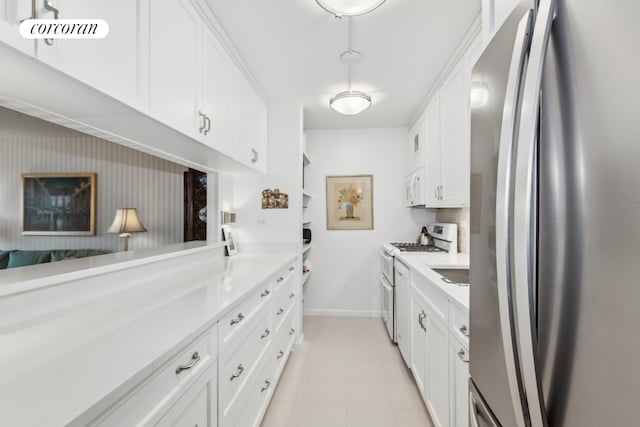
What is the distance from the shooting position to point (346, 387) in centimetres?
218

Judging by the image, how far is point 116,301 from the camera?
4.03 ft

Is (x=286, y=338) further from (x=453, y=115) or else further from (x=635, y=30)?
(x=635, y=30)

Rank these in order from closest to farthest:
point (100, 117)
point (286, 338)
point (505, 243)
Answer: point (505, 243) → point (100, 117) → point (286, 338)

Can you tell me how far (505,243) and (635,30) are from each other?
0.36 m

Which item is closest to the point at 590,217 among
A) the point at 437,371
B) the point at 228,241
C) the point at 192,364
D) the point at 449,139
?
the point at 192,364

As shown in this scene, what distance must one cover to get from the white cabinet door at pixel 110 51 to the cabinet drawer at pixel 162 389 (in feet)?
2.97

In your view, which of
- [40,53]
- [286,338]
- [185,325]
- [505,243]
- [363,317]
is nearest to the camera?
[505,243]

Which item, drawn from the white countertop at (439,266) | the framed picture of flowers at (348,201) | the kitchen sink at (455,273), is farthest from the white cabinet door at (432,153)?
the framed picture of flowers at (348,201)

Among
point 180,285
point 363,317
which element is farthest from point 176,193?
point 363,317

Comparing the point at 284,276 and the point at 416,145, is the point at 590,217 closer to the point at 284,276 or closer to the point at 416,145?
the point at 284,276

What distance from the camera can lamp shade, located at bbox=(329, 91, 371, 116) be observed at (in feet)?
7.54

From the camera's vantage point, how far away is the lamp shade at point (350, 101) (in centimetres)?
230

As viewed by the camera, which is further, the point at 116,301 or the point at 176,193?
the point at 176,193

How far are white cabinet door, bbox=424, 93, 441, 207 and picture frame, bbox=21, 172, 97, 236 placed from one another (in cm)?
241
